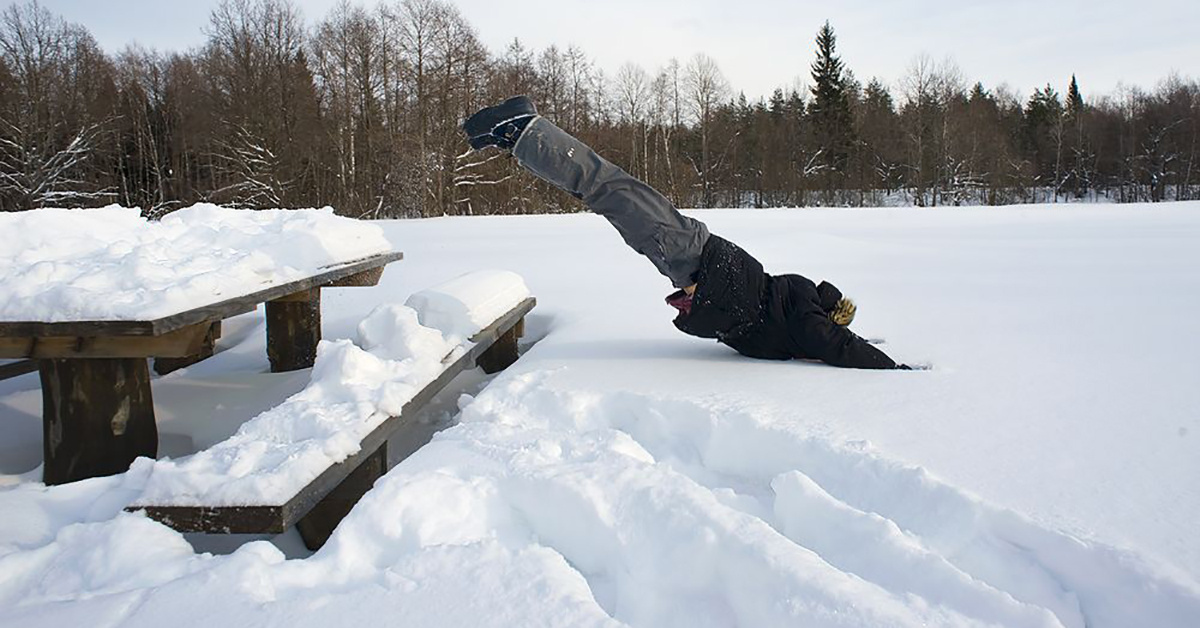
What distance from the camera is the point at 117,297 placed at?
203cm

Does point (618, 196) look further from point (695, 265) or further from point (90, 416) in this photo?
point (90, 416)

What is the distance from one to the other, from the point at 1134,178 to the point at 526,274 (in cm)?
3239

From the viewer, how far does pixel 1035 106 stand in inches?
1371

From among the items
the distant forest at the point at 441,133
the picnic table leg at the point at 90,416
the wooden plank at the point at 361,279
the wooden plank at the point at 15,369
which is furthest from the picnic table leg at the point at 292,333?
the distant forest at the point at 441,133

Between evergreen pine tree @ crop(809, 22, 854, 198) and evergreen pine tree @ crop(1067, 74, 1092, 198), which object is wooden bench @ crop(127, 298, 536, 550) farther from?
evergreen pine tree @ crop(1067, 74, 1092, 198)

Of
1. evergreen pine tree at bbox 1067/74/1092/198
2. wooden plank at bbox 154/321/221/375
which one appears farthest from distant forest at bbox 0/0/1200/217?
wooden plank at bbox 154/321/221/375

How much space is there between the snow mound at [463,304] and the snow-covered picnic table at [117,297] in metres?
0.48

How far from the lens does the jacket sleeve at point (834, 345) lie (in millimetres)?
2531

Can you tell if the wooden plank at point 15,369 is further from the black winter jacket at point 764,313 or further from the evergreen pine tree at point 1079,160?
the evergreen pine tree at point 1079,160

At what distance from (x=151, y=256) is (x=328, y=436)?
4.36 feet

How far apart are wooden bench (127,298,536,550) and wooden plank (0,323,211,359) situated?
0.69 meters

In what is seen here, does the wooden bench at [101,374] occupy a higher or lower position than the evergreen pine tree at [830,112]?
lower

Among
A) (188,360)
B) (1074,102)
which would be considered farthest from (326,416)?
(1074,102)

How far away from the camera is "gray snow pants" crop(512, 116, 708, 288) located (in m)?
2.42
